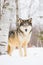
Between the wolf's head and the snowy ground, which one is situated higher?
the wolf's head

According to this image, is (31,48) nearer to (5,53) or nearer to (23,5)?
(5,53)

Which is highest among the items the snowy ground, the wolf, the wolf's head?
the wolf's head

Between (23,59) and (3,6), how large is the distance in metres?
0.63

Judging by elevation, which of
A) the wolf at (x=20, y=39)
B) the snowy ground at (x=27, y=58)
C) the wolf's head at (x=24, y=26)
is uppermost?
the wolf's head at (x=24, y=26)

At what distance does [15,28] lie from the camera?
2.87 meters

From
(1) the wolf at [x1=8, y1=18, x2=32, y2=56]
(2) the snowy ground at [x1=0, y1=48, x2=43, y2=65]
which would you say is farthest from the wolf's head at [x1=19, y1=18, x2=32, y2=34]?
(2) the snowy ground at [x1=0, y1=48, x2=43, y2=65]

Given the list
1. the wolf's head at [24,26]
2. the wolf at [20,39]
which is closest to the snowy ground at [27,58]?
the wolf at [20,39]

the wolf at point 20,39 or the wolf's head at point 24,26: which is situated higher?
the wolf's head at point 24,26

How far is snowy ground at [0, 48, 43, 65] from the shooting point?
2850 millimetres

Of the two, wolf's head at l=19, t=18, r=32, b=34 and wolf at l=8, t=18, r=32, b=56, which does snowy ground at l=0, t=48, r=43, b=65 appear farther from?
wolf's head at l=19, t=18, r=32, b=34

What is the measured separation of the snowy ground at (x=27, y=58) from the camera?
2.85 m

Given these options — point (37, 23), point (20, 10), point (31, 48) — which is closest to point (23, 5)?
point (20, 10)

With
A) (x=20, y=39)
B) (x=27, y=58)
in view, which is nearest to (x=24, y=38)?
(x=20, y=39)

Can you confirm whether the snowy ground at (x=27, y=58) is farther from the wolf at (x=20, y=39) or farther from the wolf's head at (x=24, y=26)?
the wolf's head at (x=24, y=26)
